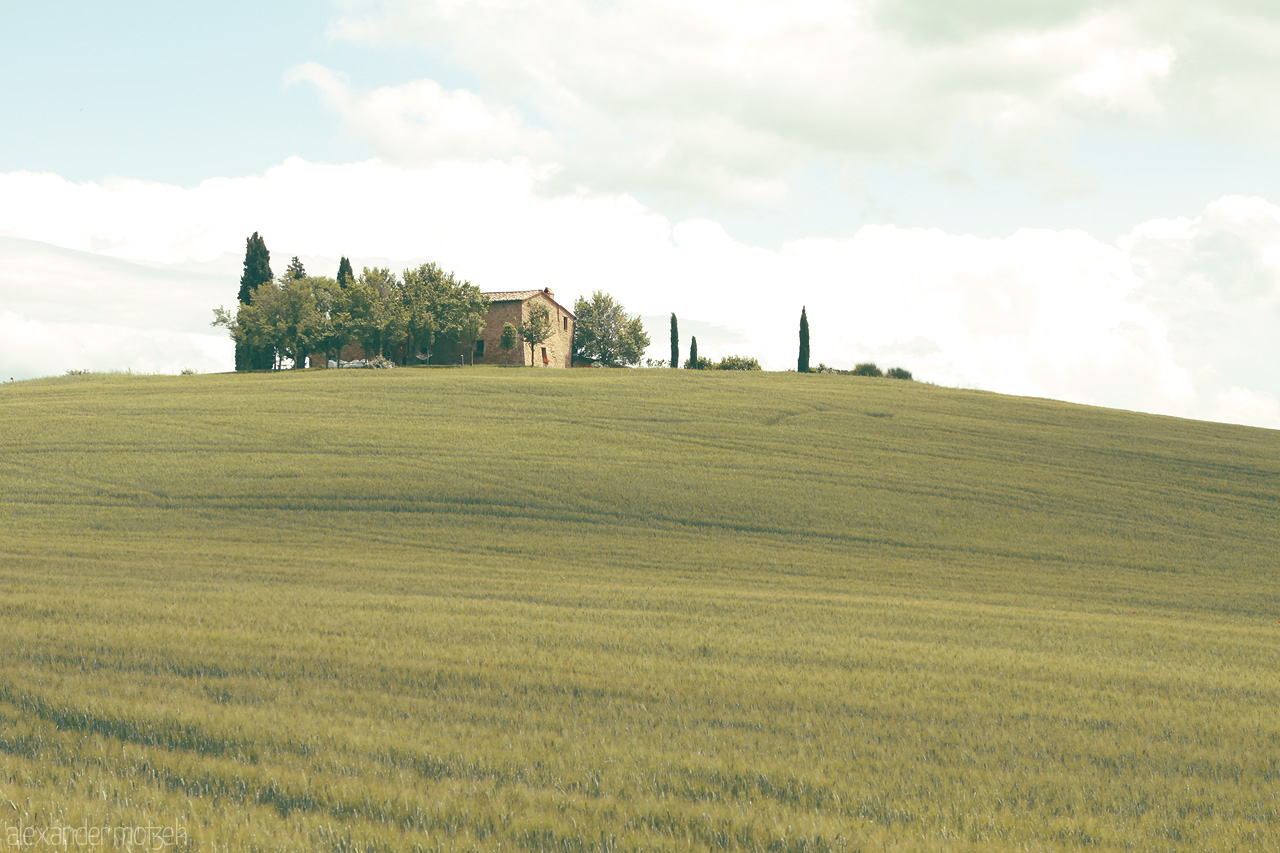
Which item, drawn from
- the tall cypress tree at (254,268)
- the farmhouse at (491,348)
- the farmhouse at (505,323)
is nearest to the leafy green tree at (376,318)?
the farmhouse at (491,348)

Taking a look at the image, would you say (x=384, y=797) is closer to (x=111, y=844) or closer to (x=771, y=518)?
(x=111, y=844)

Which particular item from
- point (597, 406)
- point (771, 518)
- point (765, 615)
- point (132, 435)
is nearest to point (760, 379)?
point (597, 406)

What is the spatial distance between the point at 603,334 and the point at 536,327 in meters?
24.4

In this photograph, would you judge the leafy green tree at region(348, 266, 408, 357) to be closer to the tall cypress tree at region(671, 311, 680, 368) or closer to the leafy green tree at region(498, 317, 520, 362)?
the leafy green tree at region(498, 317, 520, 362)

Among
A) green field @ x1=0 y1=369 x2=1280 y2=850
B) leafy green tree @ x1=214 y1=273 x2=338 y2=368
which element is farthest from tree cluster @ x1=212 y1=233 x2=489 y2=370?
green field @ x1=0 y1=369 x2=1280 y2=850

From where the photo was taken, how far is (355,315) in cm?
8075

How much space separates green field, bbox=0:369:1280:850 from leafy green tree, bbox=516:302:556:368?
160 feet

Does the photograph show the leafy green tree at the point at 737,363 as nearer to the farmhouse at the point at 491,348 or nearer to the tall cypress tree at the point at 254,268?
the farmhouse at the point at 491,348

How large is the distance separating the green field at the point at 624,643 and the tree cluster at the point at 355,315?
4422 cm

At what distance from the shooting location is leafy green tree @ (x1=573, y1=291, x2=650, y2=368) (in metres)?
108

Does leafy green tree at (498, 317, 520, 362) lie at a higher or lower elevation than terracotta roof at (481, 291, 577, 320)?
lower

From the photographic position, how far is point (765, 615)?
14703 millimetres

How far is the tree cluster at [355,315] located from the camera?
80.2 meters

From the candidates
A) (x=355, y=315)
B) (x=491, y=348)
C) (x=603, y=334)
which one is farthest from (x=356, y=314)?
(x=603, y=334)
